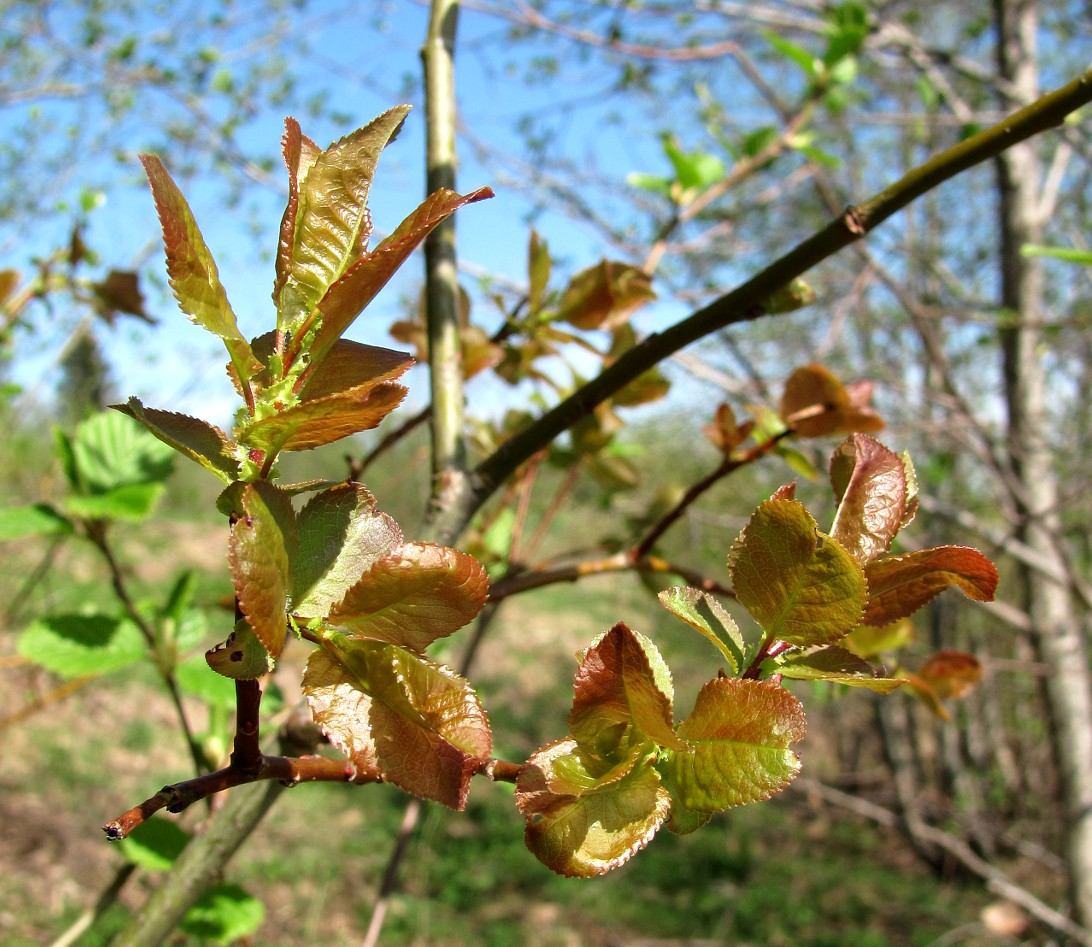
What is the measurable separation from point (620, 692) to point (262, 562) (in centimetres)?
13

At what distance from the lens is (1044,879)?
14.8 feet

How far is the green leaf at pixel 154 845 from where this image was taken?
0.67 m

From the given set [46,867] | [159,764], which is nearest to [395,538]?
[46,867]

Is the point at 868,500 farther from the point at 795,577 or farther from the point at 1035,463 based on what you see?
the point at 1035,463

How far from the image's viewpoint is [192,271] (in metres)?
0.25

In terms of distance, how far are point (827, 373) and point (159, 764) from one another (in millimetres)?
5944

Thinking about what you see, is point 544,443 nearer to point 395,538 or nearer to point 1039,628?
point 395,538

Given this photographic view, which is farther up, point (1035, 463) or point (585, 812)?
point (1035, 463)

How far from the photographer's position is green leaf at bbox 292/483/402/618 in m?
0.28

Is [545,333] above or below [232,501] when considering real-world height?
above

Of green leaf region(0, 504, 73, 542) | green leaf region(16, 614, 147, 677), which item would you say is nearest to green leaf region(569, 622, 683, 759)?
green leaf region(16, 614, 147, 677)

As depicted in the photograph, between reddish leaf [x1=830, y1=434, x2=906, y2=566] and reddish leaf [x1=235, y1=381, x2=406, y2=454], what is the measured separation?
0.19 m

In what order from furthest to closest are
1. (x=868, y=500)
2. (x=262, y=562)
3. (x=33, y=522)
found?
(x=33, y=522) < (x=868, y=500) < (x=262, y=562)

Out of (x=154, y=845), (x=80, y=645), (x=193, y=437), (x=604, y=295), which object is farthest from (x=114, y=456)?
(x=193, y=437)
